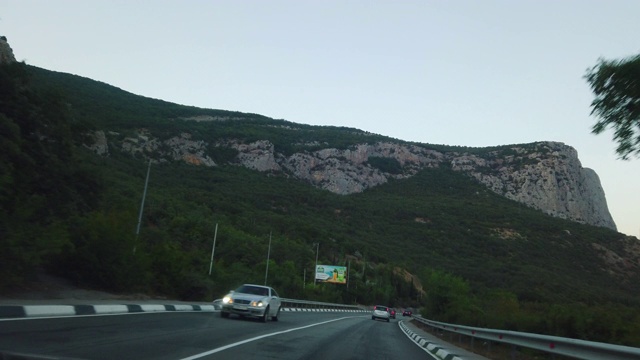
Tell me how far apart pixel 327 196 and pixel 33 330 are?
11445cm

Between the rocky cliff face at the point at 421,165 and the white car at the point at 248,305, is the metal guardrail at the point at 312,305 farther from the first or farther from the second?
the rocky cliff face at the point at 421,165

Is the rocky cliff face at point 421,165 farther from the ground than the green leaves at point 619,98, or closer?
farther from the ground

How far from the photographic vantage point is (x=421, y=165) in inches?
6196

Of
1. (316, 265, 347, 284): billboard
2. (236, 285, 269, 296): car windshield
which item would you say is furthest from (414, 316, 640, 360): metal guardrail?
(316, 265, 347, 284): billboard

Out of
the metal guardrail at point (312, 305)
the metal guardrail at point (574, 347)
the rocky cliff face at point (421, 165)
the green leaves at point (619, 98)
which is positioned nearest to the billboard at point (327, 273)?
the metal guardrail at point (312, 305)

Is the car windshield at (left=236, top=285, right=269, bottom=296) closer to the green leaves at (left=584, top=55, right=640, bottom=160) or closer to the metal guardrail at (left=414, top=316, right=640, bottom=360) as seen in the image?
the metal guardrail at (left=414, top=316, right=640, bottom=360)

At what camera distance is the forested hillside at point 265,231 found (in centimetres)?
2233

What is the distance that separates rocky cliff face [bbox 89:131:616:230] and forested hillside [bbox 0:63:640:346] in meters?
4.22

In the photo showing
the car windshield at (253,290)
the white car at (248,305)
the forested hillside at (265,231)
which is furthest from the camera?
the car windshield at (253,290)

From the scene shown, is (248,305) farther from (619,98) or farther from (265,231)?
(265,231)

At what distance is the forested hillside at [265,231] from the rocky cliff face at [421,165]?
4.22 meters

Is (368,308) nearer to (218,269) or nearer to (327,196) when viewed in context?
(327,196)

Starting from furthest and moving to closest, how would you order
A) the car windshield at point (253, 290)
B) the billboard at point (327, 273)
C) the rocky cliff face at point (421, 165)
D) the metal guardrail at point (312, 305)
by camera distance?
the rocky cliff face at point (421, 165) < the billboard at point (327, 273) < the metal guardrail at point (312, 305) < the car windshield at point (253, 290)

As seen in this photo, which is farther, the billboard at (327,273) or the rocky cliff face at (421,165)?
the rocky cliff face at (421,165)
